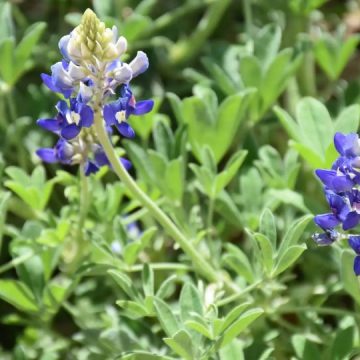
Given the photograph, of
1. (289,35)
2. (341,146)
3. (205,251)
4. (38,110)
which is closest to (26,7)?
(38,110)

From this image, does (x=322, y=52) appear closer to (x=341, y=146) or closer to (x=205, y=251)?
(x=205, y=251)

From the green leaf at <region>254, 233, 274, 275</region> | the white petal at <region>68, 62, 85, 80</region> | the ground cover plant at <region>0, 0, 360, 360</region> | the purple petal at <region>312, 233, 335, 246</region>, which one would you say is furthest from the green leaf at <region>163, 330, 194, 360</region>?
the white petal at <region>68, 62, 85, 80</region>

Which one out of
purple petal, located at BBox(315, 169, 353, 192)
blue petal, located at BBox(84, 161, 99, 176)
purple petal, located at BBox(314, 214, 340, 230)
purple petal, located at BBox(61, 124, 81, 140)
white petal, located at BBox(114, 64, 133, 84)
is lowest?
purple petal, located at BBox(314, 214, 340, 230)

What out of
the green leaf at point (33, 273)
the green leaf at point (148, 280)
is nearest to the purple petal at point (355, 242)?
the green leaf at point (148, 280)

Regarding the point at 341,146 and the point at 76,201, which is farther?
the point at 76,201

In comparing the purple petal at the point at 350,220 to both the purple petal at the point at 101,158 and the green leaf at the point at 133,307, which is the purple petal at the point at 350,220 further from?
the purple petal at the point at 101,158

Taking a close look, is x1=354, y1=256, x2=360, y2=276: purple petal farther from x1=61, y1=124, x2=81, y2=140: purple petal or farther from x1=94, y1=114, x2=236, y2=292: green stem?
x1=61, y1=124, x2=81, y2=140: purple petal
